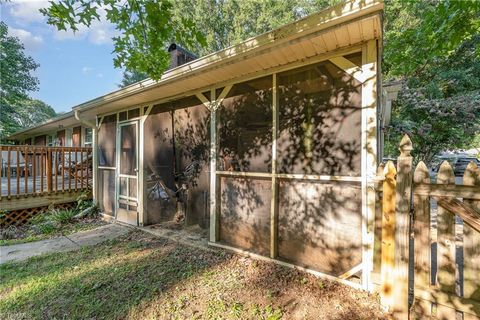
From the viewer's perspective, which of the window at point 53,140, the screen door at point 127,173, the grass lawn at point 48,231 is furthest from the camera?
the window at point 53,140

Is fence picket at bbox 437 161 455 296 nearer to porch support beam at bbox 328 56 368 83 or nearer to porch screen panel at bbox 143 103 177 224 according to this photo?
porch support beam at bbox 328 56 368 83

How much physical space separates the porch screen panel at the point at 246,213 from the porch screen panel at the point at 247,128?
0.24 meters

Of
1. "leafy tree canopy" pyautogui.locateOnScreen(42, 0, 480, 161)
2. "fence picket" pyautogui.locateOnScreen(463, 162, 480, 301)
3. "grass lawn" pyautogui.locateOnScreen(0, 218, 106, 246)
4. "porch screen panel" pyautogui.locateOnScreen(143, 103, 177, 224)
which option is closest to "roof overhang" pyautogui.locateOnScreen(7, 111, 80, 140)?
"leafy tree canopy" pyautogui.locateOnScreen(42, 0, 480, 161)

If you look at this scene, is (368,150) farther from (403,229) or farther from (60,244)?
(60,244)

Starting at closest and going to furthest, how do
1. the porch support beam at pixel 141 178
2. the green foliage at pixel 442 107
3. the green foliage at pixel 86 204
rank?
the porch support beam at pixel 141 178 → the green foliage at pixel 86 204 → the green foliage at pixel 442 107

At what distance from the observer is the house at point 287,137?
2312mm

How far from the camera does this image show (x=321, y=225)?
2.64 meters

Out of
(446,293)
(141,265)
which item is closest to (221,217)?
(141,265)

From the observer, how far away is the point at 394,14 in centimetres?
1034

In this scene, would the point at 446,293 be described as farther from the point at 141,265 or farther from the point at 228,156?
the point at 141,265

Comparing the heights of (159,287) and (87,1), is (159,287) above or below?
below

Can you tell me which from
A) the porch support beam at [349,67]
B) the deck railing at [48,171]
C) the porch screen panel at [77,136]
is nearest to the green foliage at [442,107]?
the porch support beam at [349,67]

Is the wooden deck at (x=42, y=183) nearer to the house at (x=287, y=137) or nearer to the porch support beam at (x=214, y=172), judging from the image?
the house at (x=287, y=137)

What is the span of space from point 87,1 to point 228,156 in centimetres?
239
